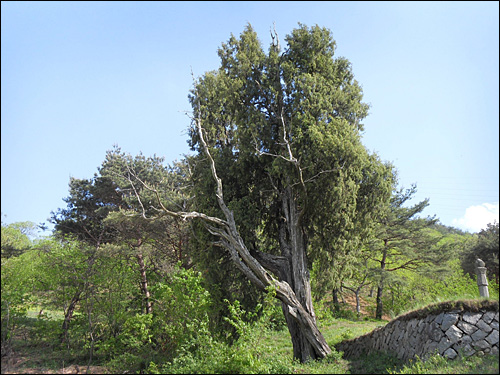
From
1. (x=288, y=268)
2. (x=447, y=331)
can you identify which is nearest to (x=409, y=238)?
(x=288, y=268)

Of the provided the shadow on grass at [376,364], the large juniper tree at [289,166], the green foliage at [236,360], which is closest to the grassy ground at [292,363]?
the shadow on grass at [376,364]

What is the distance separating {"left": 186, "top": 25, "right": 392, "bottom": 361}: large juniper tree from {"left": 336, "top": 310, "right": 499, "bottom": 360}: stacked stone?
2.10 metres

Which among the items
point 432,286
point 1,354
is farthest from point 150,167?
point 432,286

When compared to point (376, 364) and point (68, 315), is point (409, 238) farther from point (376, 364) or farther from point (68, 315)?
point (68, 315)

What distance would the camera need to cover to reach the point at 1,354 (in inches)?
254

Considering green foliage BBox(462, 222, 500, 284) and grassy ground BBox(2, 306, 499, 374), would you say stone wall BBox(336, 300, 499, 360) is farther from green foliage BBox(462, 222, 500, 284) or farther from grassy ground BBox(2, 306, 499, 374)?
green foliage BBox(462, 222, 500, 284)

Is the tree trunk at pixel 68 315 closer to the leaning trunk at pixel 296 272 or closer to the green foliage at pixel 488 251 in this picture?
the leaning trunk at pixel 296 272

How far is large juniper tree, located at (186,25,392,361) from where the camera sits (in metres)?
9.59

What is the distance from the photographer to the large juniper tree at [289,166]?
959 centimetres

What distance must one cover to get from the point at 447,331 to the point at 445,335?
0.09 metres

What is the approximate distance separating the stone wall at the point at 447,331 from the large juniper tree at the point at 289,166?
213 centimetres

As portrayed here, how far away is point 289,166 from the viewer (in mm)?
10039

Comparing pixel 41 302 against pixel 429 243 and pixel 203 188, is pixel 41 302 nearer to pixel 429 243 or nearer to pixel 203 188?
pixel 203 188

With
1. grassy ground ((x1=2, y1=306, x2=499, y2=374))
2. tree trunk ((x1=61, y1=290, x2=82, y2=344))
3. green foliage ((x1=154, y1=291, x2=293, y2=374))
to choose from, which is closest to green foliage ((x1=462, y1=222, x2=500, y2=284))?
grassy ground ((x1=2, y1=306, x2=499, y2=374))
